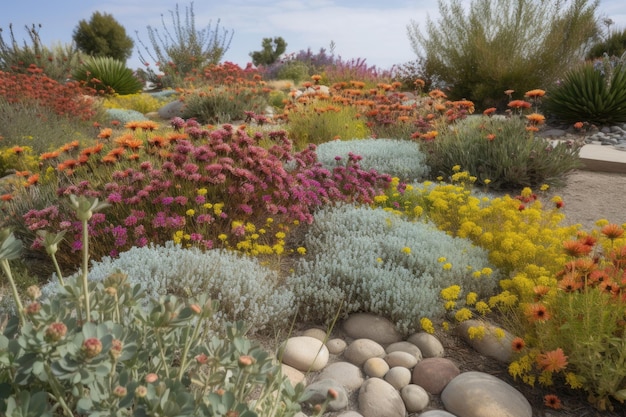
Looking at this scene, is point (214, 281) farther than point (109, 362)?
Yes

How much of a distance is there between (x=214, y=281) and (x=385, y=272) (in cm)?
120

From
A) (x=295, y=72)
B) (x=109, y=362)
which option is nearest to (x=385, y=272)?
(x=109, y=362)

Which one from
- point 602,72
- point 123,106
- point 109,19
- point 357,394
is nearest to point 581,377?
point 357,394

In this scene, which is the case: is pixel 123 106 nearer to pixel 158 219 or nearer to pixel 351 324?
pixel 158 219

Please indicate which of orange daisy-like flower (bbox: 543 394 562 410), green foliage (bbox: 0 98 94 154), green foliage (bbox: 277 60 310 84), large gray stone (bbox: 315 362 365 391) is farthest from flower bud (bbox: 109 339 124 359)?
green foliage (bbox: 277 60 310 84)

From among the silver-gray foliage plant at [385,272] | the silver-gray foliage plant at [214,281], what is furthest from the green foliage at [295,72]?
the silver-gray foliage plant at [214,281]

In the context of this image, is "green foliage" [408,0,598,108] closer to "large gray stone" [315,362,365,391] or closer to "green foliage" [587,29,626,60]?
"green foliage" [587,29,626,60]

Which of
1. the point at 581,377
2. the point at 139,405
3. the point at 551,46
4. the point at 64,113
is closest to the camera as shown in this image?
the point at 139,405

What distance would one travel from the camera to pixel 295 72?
68.3ft

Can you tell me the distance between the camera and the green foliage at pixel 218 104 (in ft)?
40.3

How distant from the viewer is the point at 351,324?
3584 millimetres

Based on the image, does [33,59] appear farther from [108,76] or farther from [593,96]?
[593,96]

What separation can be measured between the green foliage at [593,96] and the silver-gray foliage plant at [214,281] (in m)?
9.46

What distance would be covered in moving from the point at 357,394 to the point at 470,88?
12.8 metres
